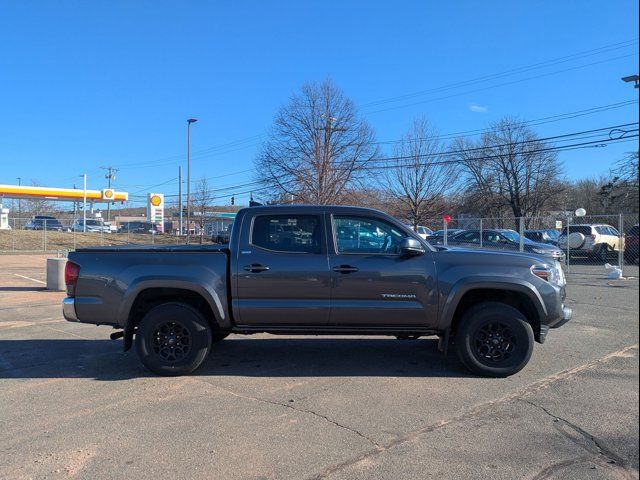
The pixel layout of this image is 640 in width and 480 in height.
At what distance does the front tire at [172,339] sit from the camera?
566 cm

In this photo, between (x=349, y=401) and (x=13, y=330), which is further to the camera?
(x=13, y=330)

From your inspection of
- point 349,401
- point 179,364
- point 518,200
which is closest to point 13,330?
point 179,364

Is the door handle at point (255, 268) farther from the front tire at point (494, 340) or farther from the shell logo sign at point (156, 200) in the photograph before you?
the shell logo sign at point (156, 200)

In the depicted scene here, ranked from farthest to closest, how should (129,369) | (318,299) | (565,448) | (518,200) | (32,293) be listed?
(518,200) → (32,293) → (129,369) → (318,299) → (565,448)

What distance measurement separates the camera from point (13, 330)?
848 cm

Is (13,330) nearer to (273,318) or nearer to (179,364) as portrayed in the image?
(179,364)

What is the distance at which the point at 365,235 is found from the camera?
579 cm

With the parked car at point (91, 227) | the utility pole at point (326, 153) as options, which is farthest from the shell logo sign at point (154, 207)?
the utility pole at point (326, 153)

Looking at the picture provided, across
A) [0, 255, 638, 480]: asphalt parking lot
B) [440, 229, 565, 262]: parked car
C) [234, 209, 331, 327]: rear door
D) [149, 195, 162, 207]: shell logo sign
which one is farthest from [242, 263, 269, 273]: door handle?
[149, 195, 162, 207]: shell logo sign

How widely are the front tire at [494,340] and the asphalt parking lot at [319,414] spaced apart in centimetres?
16

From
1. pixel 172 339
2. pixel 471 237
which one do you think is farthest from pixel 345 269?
pixel 471 237

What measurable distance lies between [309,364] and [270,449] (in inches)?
94.6

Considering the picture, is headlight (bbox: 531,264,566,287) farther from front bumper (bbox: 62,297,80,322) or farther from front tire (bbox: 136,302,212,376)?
front bumper (bbox: 62,297,80,322)

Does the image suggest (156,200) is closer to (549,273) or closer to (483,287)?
(483,287)
